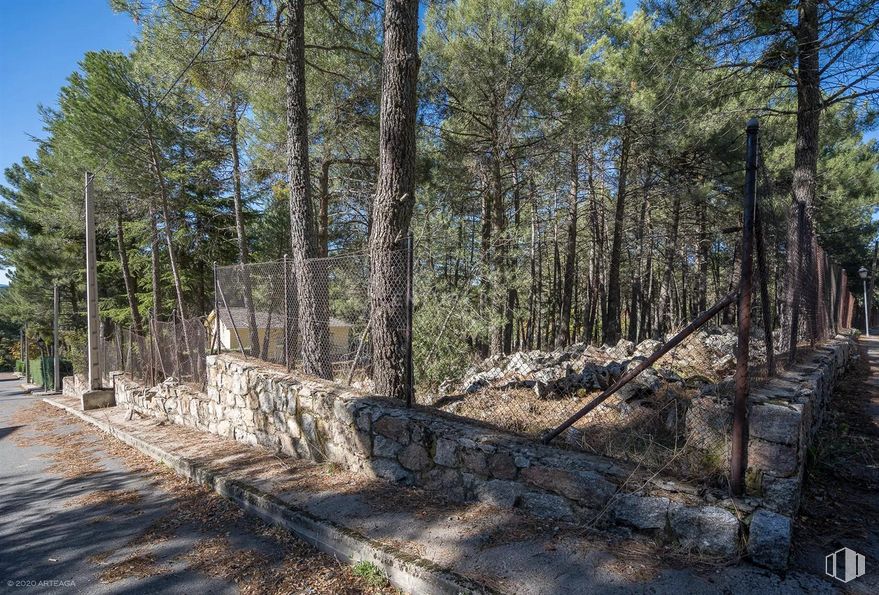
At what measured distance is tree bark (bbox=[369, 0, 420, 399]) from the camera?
16.7 ft

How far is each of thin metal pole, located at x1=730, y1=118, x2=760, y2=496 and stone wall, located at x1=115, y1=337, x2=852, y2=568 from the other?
72 millimetres

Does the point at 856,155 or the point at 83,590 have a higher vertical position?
the point at 856,155

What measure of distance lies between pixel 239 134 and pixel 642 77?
1131 centimetres

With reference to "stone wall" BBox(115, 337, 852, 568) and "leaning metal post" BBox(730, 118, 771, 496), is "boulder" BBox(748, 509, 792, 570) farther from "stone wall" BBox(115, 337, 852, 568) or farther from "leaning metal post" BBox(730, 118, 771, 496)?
"leaning metal post" BBox(730, 118, 771, 496)

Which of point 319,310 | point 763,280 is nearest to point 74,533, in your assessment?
point 319,310

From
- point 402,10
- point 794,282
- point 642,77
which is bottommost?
point 794,282

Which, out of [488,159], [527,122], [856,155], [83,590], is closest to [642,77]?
[527,122]

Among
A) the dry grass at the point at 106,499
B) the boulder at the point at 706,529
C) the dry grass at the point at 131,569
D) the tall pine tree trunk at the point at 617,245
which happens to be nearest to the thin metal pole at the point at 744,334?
the boulder at the point at 706,529

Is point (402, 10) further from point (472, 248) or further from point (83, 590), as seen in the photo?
point (472, 248)

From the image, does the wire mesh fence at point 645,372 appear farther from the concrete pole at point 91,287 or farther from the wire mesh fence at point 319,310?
the concrete pole at point 91,287

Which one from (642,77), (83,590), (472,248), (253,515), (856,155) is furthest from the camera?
(856,155)

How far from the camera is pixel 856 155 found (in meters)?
16.9

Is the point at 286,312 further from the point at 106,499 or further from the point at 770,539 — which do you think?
the point at 770,539

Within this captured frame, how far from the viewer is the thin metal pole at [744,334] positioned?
2.78 m
